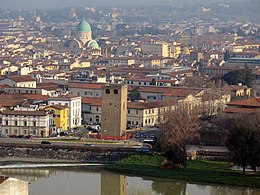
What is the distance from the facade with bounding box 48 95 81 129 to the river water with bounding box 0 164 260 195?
4.93 m

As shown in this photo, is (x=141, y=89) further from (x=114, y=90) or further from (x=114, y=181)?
(x=114, y=181)

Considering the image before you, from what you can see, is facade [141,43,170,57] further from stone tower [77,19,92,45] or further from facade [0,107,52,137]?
facade [0,107,52,137]

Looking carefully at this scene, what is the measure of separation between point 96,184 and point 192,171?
2.14m

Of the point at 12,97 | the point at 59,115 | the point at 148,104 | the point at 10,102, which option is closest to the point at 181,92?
the point at 148,104

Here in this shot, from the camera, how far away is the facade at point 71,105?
23141mm

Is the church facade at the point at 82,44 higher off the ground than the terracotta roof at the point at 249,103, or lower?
lower

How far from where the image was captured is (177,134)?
18.7 metres

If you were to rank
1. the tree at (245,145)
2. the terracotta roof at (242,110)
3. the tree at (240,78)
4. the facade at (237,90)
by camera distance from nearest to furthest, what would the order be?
1. the tree at (245,145)
2. the terracotta roof at (242,110)
3. the facade at (237,90)
4. the tree at (240,78)

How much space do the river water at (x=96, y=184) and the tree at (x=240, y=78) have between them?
15037 millimetres

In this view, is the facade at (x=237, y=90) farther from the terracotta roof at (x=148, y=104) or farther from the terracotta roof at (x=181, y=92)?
the terracotta roof at (x=148, y=104)

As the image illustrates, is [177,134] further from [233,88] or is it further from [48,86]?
[233,88]

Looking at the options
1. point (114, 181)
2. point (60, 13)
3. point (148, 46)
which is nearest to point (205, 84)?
point (114, 181)

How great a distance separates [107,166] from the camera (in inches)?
727

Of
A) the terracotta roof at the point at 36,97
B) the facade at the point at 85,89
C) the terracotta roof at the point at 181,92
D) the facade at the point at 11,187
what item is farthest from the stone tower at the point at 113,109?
the facade at the point at 11,187
